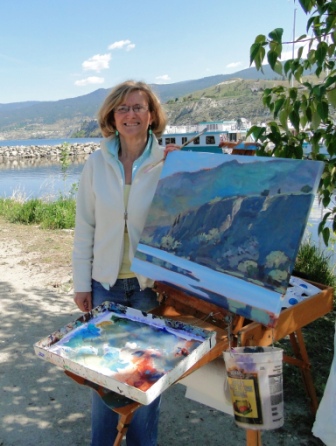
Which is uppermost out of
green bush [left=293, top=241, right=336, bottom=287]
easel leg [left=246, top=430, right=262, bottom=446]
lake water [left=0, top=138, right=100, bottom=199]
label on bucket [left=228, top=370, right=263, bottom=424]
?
label on bucket [left=228, top=370, right=263, bottom=424]

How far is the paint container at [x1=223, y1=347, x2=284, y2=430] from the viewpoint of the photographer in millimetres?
1603

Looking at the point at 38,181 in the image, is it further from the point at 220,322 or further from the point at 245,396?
the point at 245,396

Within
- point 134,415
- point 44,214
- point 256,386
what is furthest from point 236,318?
point 44,214

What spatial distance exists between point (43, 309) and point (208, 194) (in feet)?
10.9

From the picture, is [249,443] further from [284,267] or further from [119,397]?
[284,267]

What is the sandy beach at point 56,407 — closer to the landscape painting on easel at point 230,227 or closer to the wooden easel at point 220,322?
the wooden easel at point 220,322

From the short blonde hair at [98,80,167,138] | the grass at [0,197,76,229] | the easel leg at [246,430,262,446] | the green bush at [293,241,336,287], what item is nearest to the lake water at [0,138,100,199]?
the grass at [0,197,76,229]

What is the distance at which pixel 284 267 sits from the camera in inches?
64.2

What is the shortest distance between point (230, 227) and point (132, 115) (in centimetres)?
72

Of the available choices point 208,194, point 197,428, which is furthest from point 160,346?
point 197,428

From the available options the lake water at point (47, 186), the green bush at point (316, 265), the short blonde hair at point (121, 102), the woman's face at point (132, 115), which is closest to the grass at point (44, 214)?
the lake water at point (47, 186)

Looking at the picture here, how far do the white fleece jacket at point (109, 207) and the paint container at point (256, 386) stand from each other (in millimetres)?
670

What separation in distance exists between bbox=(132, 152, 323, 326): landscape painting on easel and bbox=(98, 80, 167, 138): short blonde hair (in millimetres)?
252

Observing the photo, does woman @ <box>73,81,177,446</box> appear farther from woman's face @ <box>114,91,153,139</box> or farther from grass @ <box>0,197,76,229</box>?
grass @ <box>0,197,76,229</box>
